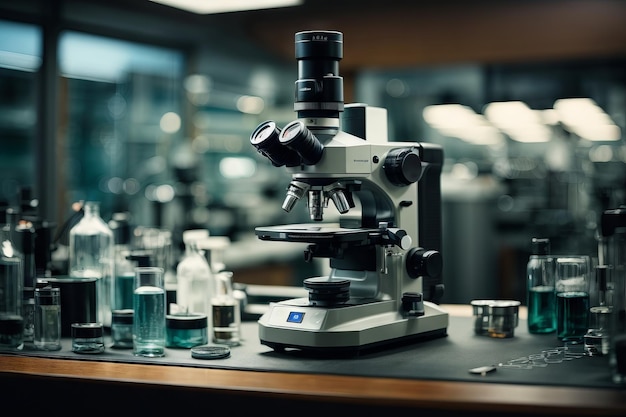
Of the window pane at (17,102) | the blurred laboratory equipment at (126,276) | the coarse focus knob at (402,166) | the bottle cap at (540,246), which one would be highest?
the window pane at (17,102)

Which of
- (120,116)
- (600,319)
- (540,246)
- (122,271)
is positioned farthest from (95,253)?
(120,116)

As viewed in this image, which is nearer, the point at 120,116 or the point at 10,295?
the point at 10,295

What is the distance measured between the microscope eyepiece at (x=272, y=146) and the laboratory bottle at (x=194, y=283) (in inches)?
15.0

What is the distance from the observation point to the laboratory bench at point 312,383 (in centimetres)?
168

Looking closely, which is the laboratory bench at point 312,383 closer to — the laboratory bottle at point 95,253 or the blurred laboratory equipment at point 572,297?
the blurred laboratory equipment at point 572,297

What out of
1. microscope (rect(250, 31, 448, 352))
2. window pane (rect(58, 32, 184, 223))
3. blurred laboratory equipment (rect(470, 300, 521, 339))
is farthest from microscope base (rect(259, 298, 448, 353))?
window pane (rect(58, 32, 184, 223))

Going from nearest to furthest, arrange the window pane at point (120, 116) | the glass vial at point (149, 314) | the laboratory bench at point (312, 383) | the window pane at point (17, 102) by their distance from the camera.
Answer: the laboratory bench at point (312, 383) → the glass vial at point (149, 314) → the window pane at point (17, 102) → the window pane at point (120, 116)

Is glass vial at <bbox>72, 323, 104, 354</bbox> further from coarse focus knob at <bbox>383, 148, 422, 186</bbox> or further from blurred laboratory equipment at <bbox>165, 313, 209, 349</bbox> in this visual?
coarse focus knob at <bbox>383, 148, 422, 186</bbox>

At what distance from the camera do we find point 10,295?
237 cm

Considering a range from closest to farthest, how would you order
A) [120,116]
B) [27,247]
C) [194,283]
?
[194,283] < [27,247] < [120,116]

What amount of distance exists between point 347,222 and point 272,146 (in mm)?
407

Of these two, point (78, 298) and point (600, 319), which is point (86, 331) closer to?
point (78, 298)

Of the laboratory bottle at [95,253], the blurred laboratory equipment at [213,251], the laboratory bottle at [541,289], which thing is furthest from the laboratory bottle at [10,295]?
the laboratory bottle at [541,289]

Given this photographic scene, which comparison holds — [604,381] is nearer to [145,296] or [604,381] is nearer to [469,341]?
[469,341]
